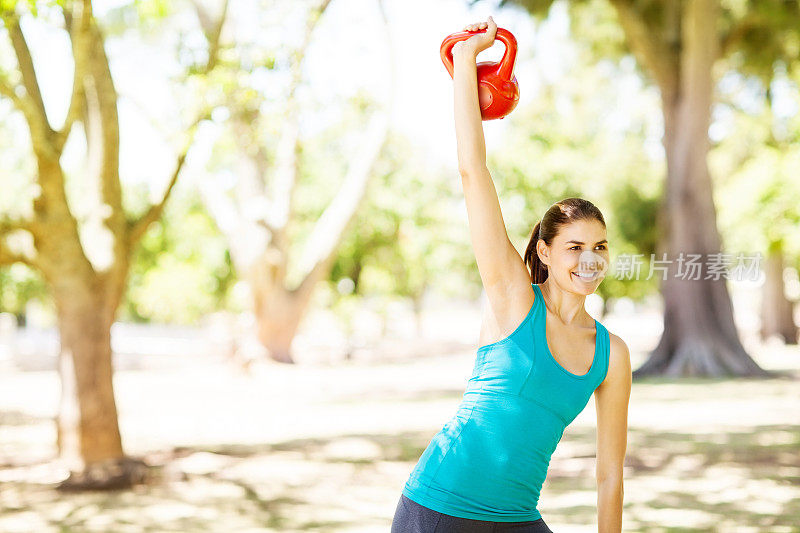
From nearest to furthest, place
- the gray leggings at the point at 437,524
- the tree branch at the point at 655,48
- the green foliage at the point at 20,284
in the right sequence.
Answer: the gray leggings at the point at 437,524, the tree branch at the point at 655,48, the green foliage at the point at 20,284

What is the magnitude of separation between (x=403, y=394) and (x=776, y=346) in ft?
57.7

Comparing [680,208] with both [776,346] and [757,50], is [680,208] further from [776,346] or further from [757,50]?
[776,346]

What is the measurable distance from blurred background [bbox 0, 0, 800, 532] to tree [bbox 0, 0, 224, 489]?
25 mm

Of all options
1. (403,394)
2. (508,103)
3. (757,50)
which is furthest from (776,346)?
(508,103)

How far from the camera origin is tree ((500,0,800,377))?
19.3 meters

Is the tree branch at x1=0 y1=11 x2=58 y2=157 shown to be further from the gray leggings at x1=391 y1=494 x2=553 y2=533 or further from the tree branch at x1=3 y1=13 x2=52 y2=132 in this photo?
the gray leggings at x1=391 y1=494 x2=553 y2=533

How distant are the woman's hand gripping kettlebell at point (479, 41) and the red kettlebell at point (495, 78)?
51 millimetres

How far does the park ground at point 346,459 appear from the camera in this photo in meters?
7.30

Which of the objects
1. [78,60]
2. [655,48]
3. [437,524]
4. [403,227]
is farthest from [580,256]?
[403,227]

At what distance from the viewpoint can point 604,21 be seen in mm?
23750

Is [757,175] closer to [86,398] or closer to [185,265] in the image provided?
[185,265]

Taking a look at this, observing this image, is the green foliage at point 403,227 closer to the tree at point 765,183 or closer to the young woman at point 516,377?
the tree at point 765,183

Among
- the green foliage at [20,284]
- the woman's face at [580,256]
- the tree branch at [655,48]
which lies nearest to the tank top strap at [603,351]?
the woman's face at [580,256]

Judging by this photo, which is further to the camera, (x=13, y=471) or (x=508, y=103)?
(x=13, y=471)
